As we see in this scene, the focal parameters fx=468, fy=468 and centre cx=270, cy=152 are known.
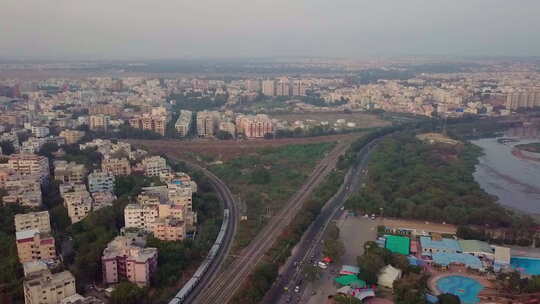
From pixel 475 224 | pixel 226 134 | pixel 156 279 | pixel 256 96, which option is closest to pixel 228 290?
pixel 156 279

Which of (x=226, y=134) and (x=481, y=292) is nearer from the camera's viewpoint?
(x=481, y=292)

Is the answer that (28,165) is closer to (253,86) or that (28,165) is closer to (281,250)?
(281,250)

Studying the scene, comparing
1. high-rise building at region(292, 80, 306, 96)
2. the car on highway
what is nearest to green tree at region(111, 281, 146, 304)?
the car on highway

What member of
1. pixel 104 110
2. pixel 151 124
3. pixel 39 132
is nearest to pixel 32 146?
pixel 39 132

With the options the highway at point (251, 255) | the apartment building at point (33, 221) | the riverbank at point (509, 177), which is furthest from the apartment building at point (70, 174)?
the riverbank at point (509, 177)

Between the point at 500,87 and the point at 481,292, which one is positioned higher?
the point at 500,87

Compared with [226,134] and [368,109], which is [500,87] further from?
[226,134]
